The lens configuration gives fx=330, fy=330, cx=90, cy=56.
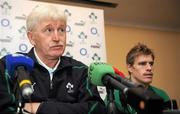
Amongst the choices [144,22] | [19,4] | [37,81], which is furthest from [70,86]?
[144,22]

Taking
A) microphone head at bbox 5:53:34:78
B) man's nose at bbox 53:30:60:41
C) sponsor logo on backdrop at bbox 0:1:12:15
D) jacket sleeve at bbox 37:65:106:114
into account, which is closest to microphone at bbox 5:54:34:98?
microphone head at bbox 5:53:34:78

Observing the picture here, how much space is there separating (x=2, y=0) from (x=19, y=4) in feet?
0.52

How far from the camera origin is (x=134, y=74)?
2.74 meters

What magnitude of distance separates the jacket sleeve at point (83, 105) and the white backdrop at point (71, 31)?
47.2 inches

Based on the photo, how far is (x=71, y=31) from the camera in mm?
3256

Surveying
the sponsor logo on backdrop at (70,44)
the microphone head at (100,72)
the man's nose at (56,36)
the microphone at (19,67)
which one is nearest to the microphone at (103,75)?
the microphone head at (100,72)

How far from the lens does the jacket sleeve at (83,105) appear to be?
157 cm

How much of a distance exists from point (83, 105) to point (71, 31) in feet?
5.44

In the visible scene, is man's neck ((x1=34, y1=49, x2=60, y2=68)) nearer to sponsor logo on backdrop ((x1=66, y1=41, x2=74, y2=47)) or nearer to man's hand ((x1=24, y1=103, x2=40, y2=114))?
man's hand ((x1=24, y1=103, x2=40, y2=114))

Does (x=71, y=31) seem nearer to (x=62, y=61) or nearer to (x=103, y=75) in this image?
(x=62, y=61)

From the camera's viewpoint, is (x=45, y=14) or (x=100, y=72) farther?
(x=45, y=14)

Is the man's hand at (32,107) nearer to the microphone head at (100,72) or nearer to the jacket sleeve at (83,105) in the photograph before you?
the jacket sleeve at (83,105)

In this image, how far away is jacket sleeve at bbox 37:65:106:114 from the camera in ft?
5.16

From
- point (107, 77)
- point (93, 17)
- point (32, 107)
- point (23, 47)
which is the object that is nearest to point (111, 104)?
point (107, 77)
